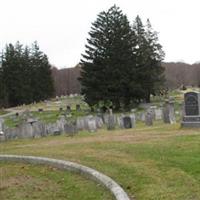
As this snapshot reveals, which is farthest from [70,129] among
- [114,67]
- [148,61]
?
[148,61]

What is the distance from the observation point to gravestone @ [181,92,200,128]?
20.1 metres

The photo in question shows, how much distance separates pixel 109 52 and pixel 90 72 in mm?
3072

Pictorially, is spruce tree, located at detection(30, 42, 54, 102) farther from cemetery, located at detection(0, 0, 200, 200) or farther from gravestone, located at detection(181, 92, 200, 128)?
gravestone, located at detection(181, 92, 200, 128)

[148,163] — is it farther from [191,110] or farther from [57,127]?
[57,127]

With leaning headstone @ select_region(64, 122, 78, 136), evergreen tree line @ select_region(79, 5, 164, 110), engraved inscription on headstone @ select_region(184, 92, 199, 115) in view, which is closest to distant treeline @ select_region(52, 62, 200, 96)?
evergreen tree line @ select_region(79, 5, 164, 110)

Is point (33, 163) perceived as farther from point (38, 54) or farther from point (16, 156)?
point (38, 54)

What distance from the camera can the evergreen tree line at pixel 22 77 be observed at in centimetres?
8575

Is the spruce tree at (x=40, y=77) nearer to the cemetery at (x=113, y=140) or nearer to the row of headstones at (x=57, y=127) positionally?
the cemetery at (x=113, y=140)

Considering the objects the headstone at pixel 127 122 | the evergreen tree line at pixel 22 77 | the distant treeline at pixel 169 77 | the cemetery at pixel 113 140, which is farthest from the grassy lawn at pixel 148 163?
the distant treeline at pixel 169 77

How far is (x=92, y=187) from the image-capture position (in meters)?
9.63

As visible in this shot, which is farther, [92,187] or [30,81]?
[30,81]

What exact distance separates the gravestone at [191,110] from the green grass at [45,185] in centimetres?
923

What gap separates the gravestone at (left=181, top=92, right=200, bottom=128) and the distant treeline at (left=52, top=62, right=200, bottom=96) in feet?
368

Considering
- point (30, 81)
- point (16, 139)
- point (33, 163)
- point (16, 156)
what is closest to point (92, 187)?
point (33, 163)
